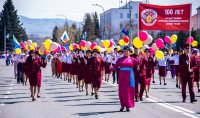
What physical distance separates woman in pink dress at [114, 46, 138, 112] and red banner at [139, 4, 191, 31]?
14.1 feet

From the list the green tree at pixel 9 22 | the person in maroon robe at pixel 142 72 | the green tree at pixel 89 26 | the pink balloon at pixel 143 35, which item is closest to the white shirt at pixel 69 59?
the pink balloon at pixel 143 35

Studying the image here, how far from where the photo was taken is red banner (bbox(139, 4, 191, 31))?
16531 millimetres

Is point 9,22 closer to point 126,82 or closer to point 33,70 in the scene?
point 33,70

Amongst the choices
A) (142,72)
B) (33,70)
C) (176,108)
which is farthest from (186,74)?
(33,70)

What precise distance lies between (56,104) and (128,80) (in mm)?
3181

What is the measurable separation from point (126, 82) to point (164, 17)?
5138mm

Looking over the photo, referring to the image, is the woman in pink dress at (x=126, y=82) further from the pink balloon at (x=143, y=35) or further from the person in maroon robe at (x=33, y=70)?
the pink balloon at (x=143, y=35)

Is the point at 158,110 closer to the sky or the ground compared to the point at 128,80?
closer to the ground

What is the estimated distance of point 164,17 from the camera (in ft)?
55.6

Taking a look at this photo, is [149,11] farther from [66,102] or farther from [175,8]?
[66,102]

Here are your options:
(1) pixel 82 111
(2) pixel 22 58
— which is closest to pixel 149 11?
(1) pixel 82 111

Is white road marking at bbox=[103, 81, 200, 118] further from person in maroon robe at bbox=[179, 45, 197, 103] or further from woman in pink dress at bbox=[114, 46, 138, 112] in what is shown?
woman in pink dress at bbox=[114, 46, 138, 112]

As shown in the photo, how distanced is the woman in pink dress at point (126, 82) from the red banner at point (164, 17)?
4288 millimetres

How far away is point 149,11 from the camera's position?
1719 centimetres
